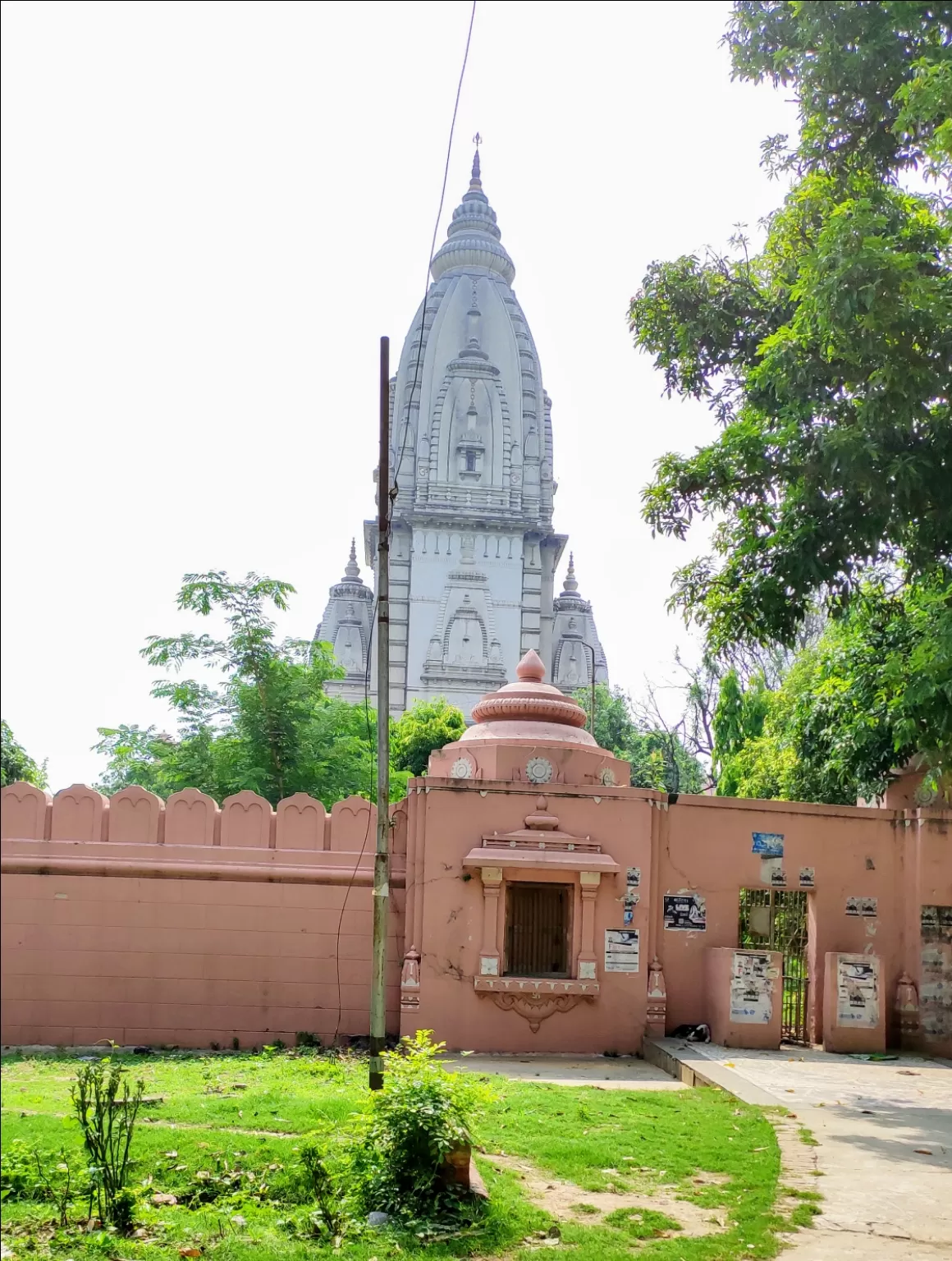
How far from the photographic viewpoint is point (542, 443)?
4941 cm

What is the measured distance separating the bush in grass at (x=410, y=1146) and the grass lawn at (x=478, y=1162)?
10.7 inches

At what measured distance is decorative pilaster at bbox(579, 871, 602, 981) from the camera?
38.9ft

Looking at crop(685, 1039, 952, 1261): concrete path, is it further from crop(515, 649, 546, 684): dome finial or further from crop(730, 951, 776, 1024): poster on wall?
crop(515, 649, 546, 684): dome finial

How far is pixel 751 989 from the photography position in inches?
472

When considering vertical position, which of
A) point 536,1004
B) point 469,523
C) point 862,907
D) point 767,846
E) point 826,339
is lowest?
point 536,1004

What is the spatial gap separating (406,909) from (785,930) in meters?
5.26

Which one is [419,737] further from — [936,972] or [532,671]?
[936,972]

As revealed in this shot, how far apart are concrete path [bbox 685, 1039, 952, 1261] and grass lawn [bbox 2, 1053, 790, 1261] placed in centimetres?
30

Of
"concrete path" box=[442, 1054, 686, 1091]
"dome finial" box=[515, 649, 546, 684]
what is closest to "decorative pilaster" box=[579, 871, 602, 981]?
"concrete path" box=[442, 1054, 686, 1091]

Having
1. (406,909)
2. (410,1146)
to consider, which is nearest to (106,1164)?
(410,1146)

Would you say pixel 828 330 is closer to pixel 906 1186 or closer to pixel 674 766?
pixel 906 1186

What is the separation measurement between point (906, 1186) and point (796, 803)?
6.88 meters

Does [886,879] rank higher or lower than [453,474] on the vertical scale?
lower

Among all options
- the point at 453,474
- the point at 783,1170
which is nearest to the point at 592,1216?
the point at 783,1170
